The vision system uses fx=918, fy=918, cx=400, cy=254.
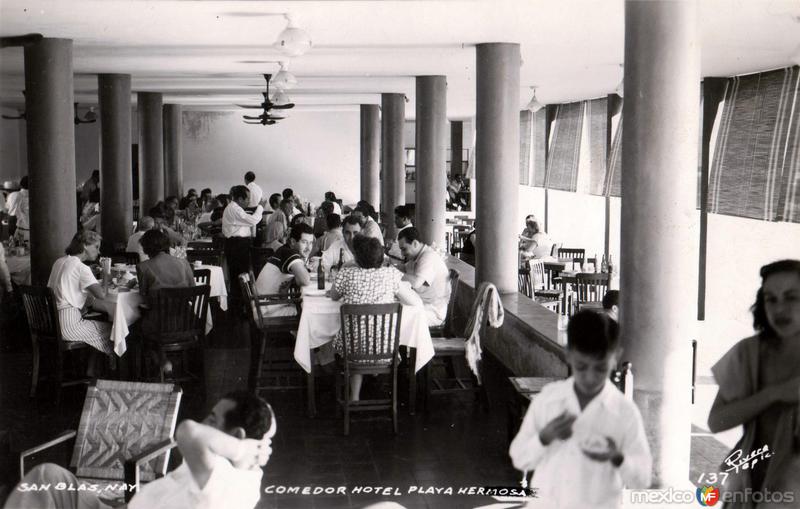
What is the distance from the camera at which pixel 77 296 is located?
629 cm

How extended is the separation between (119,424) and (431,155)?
329 inches

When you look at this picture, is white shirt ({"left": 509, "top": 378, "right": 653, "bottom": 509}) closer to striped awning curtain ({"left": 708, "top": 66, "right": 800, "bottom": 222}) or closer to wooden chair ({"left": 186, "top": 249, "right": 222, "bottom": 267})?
wooden chair ({"left": 186, "top": 249, "right": 222, "bottom": 267})

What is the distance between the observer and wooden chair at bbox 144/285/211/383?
6.29 m

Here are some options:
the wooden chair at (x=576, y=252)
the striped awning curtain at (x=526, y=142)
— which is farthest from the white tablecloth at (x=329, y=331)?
the striped awning curtain at (x=526, y=142)

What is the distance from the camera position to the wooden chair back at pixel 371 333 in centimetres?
548

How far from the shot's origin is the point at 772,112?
32.5 ft

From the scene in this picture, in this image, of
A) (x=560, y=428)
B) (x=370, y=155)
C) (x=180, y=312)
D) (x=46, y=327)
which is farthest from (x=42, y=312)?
(x=370, y=155)

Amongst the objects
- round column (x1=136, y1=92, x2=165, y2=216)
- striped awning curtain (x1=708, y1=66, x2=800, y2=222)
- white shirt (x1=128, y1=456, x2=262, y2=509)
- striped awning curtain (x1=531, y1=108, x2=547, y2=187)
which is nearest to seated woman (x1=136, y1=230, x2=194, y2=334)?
white shirt (x1=128, y1=456, x2=262, y2=509)

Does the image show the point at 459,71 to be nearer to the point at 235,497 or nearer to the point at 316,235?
the point at 316,235

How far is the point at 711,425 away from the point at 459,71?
919 centimetres

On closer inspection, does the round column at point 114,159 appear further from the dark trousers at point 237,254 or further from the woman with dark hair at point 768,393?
the woman with dark hair at point 768,393

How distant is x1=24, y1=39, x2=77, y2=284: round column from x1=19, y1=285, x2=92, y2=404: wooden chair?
2.35 metres

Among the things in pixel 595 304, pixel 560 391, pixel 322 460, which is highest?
pixel 560 391

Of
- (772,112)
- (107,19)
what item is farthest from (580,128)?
(107,19)
